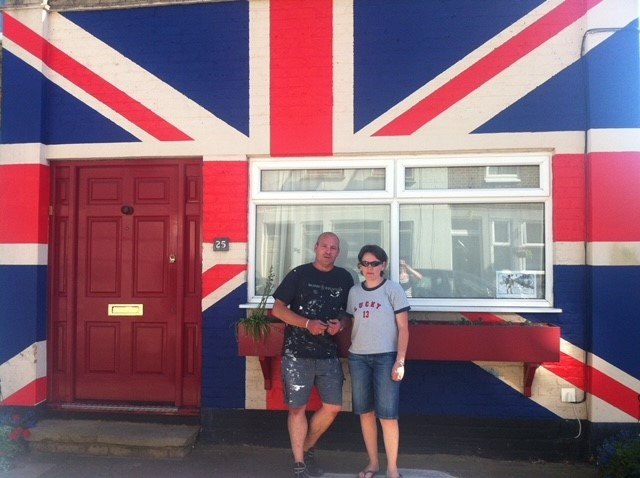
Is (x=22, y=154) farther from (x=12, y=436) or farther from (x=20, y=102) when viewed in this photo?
(x=12, y=436)

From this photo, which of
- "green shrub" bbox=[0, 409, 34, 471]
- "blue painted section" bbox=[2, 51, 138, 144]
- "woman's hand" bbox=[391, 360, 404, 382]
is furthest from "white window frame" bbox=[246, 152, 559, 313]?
"green shrub" bbox=[0, 409, 34, 471]

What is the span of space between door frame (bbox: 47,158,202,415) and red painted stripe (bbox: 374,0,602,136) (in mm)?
1878

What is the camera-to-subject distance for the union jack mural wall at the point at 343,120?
456cm

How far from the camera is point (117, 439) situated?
4.75 m

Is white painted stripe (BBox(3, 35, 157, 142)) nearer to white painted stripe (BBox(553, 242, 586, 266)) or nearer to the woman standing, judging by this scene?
the woman standing

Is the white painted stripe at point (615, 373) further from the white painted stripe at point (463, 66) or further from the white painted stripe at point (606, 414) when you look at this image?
the white painted stripe at point (463, 66)

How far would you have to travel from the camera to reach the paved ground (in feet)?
14.3

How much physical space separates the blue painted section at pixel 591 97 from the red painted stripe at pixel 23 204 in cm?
404

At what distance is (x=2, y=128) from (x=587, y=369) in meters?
5.71

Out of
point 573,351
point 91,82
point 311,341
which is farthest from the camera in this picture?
point 91,82

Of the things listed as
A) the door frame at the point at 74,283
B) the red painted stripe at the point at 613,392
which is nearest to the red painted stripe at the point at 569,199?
the red painted stripe at the point at 613,392

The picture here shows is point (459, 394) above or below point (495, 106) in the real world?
below

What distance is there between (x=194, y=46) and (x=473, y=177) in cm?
282

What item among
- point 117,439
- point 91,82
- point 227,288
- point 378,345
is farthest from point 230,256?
point 91,82
